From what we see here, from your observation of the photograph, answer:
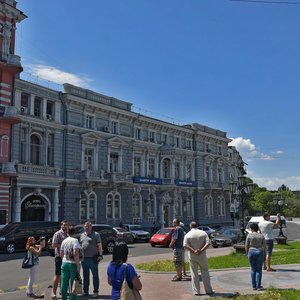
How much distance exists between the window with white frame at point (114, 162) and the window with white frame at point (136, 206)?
13.3 ft

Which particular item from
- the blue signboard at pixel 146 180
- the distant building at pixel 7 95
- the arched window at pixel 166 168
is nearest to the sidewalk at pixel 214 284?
the distant building at pixel 7 95

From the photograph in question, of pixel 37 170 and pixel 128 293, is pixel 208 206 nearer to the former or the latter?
pixel 37 170

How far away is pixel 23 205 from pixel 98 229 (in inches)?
446

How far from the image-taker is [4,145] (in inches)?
1297

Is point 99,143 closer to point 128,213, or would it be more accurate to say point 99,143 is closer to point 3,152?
point 128,213

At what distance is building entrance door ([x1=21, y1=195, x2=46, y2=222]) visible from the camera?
1374 inches

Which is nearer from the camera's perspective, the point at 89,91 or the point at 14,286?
the point at 14,286

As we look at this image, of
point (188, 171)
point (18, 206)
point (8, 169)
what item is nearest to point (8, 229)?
point (8, 169)

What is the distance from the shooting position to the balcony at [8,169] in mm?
32094


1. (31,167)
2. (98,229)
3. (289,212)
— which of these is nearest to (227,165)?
(31,167)

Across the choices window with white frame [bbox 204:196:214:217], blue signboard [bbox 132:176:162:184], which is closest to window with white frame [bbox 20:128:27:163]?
blue signboard [bbox 132:176:162:184]

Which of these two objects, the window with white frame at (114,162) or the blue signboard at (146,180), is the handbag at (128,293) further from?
the blue signboard at (146,180)

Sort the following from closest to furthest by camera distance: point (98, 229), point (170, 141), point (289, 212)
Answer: point (98, 229) → point (170, 141) → point (289, 212)

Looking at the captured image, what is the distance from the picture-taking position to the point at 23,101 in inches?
1401
